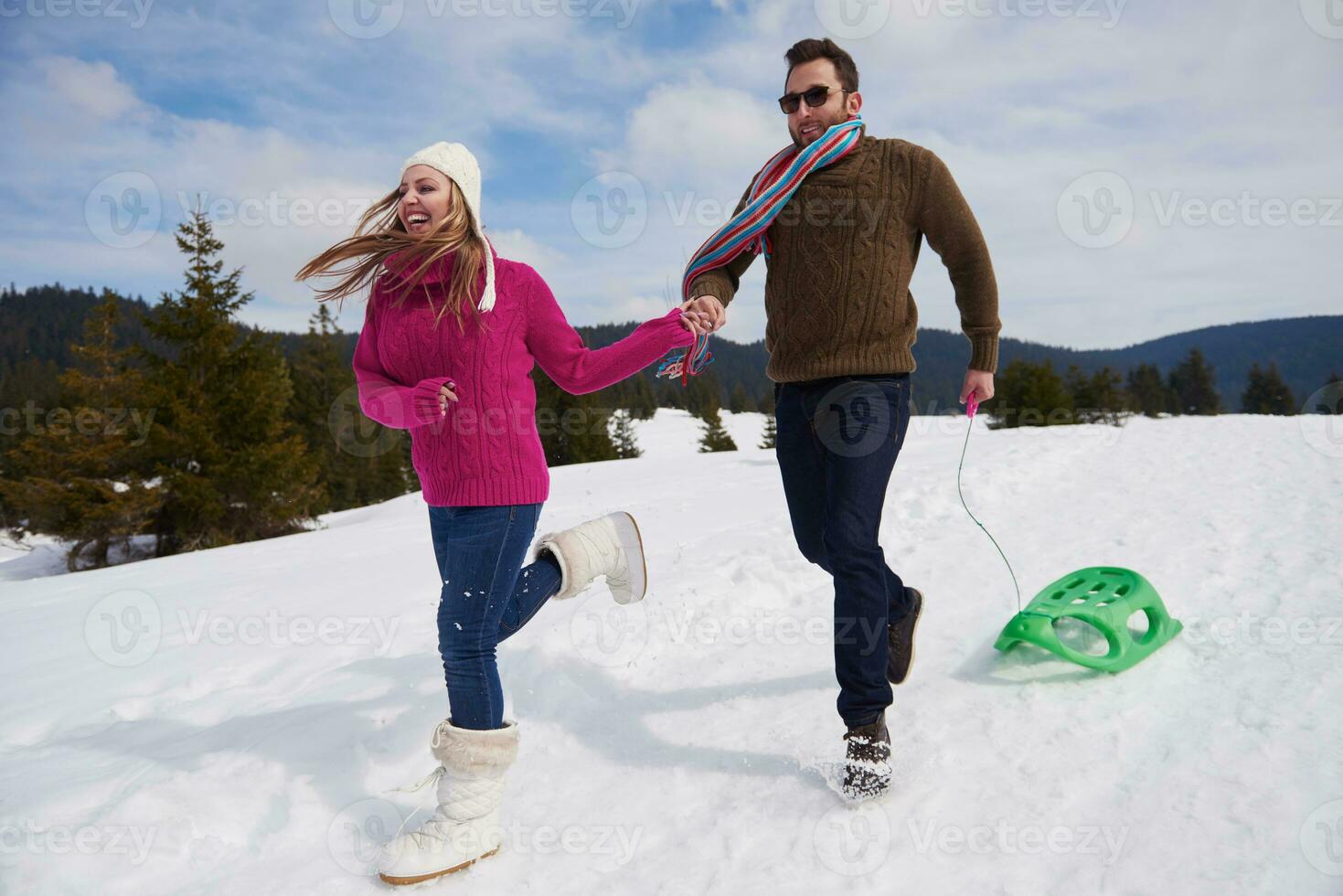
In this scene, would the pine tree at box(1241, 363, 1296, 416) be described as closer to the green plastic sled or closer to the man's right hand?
the green plastic sled

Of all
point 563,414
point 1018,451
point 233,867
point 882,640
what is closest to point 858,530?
point 882,640

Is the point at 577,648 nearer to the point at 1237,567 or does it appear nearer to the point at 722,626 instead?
the point at 722,626

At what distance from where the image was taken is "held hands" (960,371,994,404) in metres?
2.80

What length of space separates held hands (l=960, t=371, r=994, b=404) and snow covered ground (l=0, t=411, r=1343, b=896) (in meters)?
1.17

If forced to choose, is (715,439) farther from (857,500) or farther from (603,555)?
(857,500)

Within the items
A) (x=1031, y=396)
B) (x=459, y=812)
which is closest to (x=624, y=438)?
(x=1031, y=396)

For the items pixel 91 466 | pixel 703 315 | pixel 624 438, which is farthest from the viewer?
pixel 624 438

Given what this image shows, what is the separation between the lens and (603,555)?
117 inches

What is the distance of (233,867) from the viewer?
232 centimetres

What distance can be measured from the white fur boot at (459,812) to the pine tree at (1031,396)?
144 ft

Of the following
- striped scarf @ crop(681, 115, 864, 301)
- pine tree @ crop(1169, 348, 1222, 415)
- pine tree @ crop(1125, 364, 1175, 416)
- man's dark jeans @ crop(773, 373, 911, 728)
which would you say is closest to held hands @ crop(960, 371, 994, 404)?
man's dark jeans @ crop(773, 373, 911, 728)

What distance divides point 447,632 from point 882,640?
4.77 feet

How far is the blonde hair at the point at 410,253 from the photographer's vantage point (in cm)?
246

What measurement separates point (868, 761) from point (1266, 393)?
67003 millimetres
